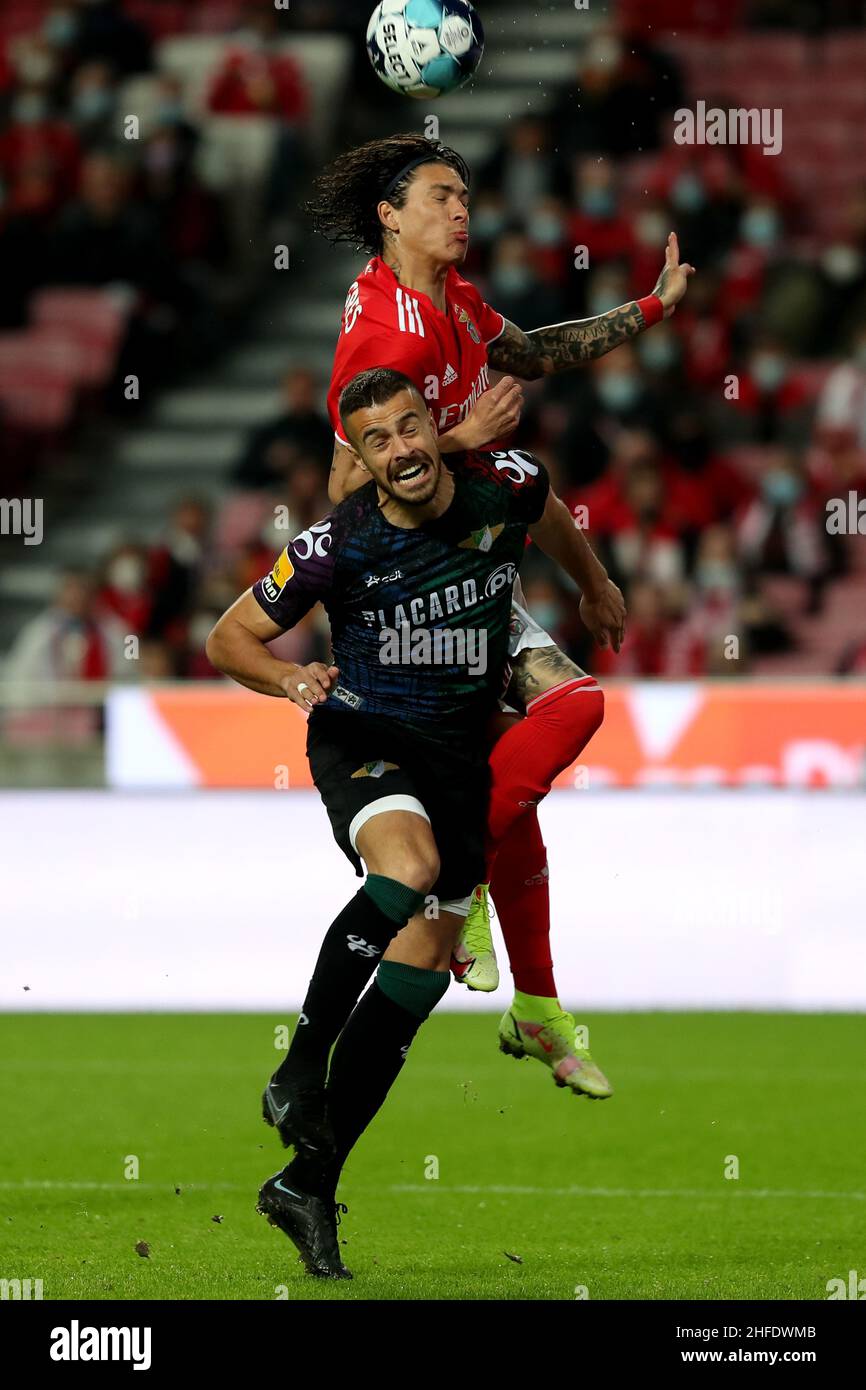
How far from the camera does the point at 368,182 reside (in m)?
6.83

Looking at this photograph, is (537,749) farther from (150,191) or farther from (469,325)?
(150,191)

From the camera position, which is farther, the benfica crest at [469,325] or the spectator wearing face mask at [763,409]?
the spectator wearing face mask at [763,409]

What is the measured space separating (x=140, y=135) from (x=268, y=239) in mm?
1289

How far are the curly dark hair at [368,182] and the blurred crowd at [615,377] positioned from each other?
21.2ft

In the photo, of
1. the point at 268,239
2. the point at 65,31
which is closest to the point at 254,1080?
the point at 268,239

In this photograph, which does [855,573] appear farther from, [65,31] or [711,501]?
[65,31]

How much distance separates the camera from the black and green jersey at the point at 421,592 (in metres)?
6.32

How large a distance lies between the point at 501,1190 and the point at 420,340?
9.56 feet

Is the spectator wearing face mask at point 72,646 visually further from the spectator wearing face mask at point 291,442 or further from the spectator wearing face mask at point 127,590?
the spectator wearing face mask at point 291,442

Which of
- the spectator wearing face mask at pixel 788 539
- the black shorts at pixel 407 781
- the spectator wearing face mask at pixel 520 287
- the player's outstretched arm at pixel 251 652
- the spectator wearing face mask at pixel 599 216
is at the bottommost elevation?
the black shorts at pixel 407 781

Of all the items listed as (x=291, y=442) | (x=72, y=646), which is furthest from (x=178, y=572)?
(x=291, y=442)

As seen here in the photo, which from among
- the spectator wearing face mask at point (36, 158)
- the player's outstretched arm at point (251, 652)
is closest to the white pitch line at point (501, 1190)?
the player's outstretched arm at point (251, 652)

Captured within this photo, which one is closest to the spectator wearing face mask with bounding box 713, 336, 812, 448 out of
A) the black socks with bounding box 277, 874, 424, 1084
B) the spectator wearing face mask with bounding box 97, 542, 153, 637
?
the spectator wearing face mask with bounding box 97, 542, 153, 637

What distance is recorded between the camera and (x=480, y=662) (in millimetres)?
6480
